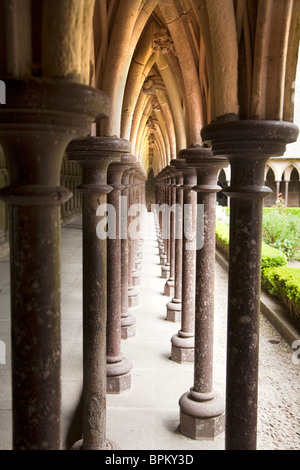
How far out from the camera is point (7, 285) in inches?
375

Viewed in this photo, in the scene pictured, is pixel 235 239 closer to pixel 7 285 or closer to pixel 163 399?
pixel 163 399

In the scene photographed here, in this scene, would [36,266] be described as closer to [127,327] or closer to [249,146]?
[249,146]

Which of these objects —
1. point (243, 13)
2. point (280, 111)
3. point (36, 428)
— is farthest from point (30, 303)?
point (243, 13)

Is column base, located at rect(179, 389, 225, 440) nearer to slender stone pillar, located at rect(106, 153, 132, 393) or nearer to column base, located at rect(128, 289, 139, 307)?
slender stone pillar, located at rect(106, 153, 132, 393)

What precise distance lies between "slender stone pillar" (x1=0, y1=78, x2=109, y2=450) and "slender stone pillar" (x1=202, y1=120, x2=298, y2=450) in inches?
40.6

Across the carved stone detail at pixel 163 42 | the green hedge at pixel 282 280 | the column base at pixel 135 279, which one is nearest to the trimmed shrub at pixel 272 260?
the green hedge at pixel 282 280

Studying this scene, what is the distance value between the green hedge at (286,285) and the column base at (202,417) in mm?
3217

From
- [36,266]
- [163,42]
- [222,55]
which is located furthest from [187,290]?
[36,266]

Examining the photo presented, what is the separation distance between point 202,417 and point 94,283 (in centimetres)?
162

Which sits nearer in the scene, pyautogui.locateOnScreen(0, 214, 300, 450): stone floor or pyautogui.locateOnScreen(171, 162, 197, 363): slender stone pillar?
pyautogui.locateOnScreen(0, 214, 300, 450): stone floor

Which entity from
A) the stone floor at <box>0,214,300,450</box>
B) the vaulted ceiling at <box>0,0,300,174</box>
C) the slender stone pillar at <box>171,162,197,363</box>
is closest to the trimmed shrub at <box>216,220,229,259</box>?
the stone floor at <box>0,214,300,450</box>

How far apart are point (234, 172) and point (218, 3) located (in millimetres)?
1013

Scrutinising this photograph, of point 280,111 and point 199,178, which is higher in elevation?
point 280,111

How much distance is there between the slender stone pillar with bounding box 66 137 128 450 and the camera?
344 centimetres
